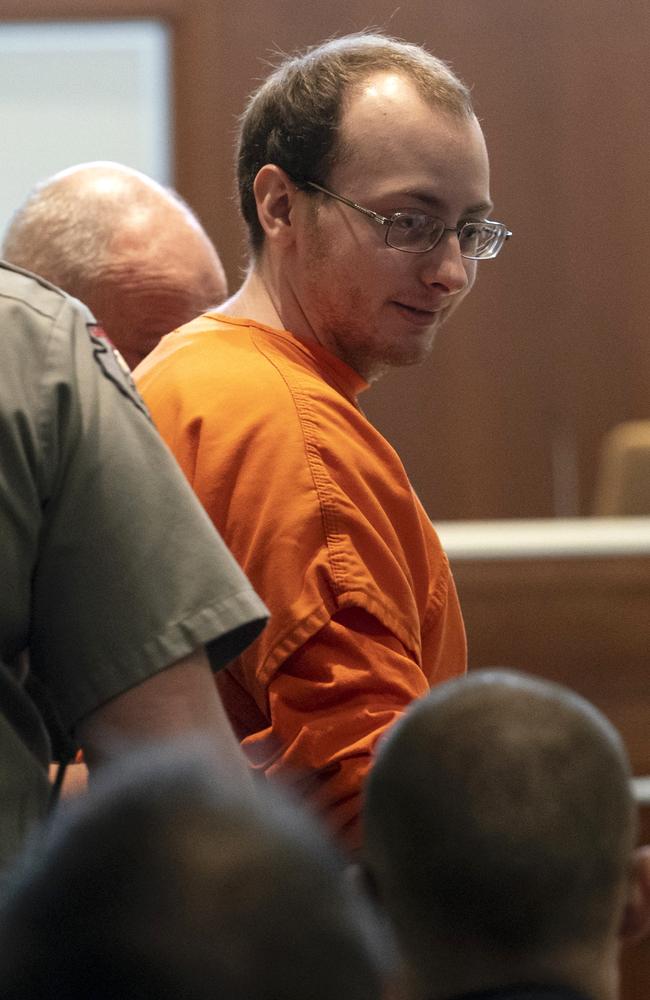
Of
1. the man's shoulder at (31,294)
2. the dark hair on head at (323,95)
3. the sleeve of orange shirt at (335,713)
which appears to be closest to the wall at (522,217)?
the dark hair on head at (323,95)

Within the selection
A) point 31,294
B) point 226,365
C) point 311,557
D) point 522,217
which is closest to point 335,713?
point 311,557

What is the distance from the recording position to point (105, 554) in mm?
1005

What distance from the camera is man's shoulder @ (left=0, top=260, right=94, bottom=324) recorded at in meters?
1.03

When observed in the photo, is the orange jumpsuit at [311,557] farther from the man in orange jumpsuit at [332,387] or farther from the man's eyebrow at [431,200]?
the man's eyebrow at [431,200]

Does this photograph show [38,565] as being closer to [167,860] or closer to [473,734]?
[473,734]

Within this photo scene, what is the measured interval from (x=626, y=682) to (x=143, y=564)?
1.60 metres

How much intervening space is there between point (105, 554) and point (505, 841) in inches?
12.4

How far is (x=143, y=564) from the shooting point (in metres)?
1.02

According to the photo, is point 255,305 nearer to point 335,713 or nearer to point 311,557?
point 311,557

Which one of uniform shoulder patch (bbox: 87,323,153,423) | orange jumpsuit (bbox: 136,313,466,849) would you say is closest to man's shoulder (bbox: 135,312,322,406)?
orange jumpsuit (bbox: 136,313,466,849)

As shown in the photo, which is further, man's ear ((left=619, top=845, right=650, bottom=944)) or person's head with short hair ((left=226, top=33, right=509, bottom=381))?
person's head with short hair ((left=226, top=33, right=509, bottom=381))

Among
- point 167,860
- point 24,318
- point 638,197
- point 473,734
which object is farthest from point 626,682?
point 638,197

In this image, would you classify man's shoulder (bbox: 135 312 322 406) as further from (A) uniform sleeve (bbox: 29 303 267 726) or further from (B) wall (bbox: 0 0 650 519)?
(B) wall (bbox: 0 0 650 519)

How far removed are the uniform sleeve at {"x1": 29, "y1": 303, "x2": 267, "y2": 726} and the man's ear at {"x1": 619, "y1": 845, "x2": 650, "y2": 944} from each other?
0.31m
